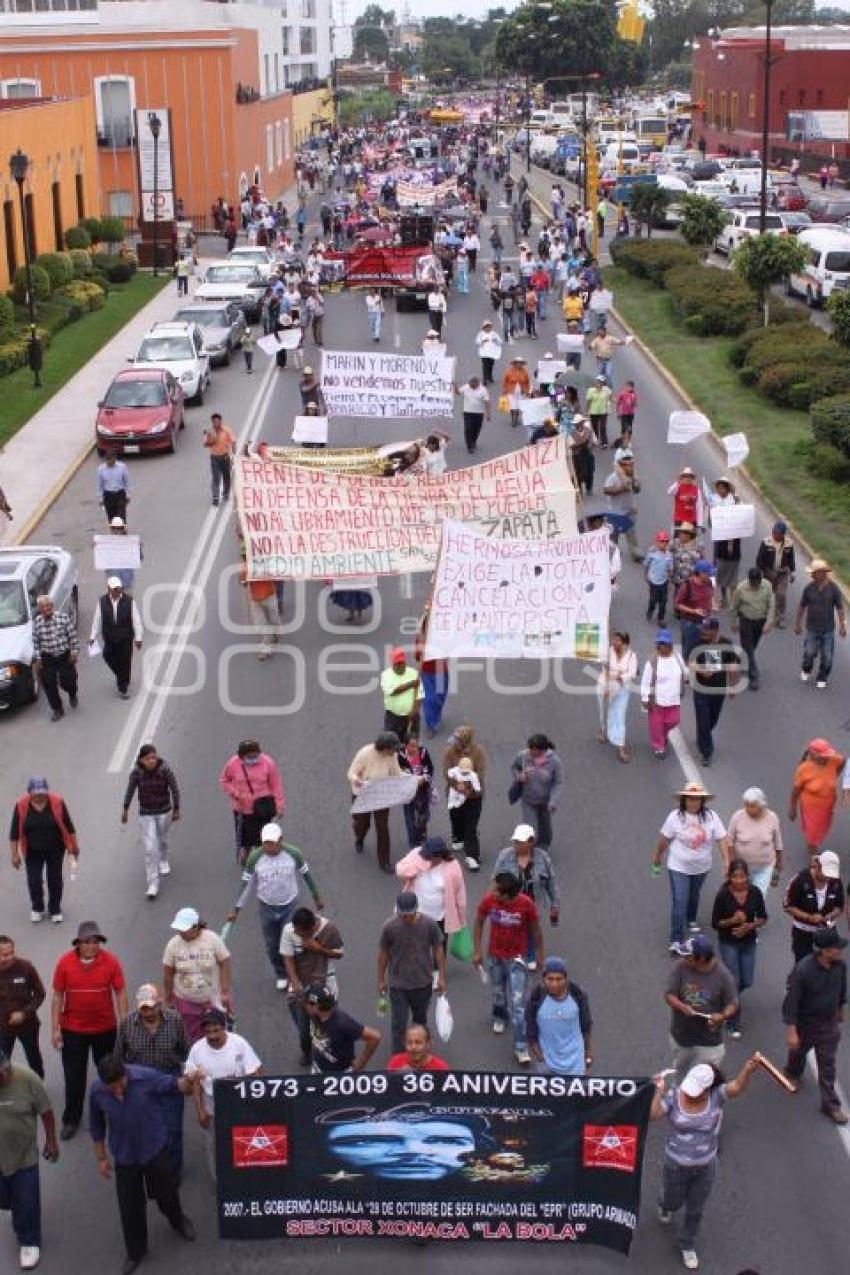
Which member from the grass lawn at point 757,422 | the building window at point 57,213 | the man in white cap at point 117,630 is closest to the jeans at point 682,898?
the man in white cap at point 117,630

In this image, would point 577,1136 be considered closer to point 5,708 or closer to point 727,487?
point 5,708

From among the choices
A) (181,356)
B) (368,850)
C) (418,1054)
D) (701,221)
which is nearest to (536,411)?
(181,356)

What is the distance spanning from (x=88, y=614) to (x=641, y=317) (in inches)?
980

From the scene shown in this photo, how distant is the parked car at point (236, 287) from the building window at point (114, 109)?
20375mm

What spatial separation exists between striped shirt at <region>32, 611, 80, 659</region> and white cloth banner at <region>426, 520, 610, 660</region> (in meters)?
3.84

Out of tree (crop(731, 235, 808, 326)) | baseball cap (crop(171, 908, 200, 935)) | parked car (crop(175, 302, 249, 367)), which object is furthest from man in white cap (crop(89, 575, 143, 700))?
tree (crop(731, 235, 808, 326))

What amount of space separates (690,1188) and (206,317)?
3226cm

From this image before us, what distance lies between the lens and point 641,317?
4309cm

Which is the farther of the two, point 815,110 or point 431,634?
point 815,110

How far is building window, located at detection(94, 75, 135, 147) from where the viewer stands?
2542 inches

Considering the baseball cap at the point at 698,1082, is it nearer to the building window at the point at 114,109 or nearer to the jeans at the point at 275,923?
the jeans at the point at 275,923

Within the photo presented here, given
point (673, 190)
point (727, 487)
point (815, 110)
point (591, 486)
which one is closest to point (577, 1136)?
point (727, 487)

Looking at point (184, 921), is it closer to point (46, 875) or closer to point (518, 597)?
point (46, 875)

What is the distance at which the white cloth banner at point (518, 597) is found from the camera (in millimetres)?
15594
